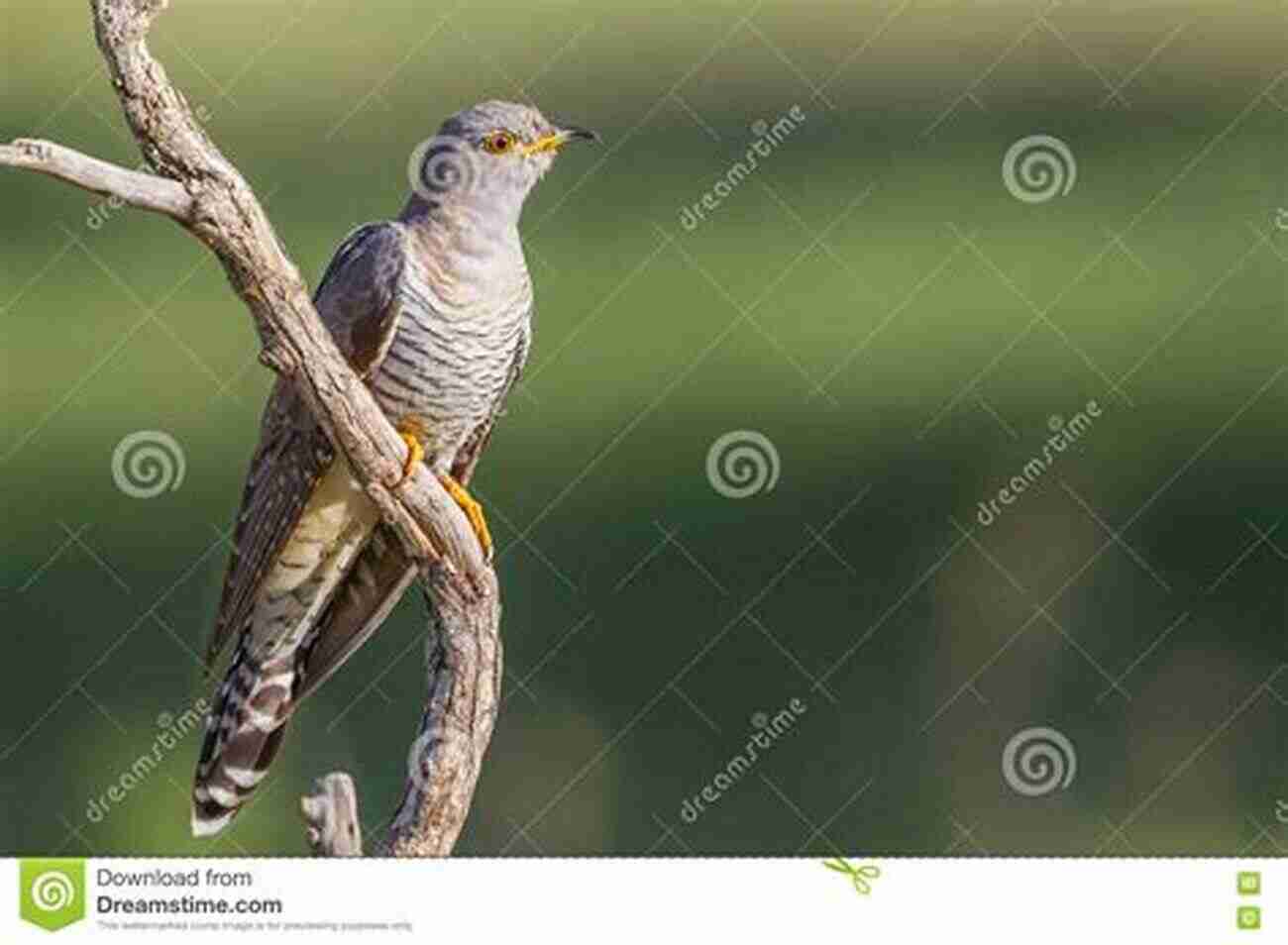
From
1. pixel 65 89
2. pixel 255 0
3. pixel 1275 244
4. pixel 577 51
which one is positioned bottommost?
pixel 65 89

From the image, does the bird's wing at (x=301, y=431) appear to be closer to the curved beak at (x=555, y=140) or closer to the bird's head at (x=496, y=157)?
the bird's head at (x=496, y=157)

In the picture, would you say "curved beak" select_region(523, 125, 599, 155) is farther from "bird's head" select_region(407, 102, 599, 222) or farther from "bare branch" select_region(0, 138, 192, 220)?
"bare branch" select_region(0, 138, 192, 220)

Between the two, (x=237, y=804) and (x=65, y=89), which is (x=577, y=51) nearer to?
(x=65, y=89)

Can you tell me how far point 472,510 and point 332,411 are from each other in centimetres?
44

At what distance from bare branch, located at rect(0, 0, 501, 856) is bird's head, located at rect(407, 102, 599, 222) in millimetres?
439

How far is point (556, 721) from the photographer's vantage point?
483 centimetres

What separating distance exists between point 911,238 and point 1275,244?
73cm

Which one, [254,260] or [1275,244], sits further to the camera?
[1275,244]

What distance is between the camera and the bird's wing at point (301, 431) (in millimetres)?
4316

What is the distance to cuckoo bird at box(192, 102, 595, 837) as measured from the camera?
4344 mm
